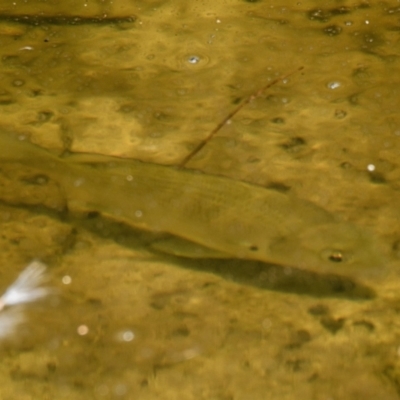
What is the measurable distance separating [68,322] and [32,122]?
100 cm

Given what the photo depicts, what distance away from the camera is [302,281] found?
2.02 metres

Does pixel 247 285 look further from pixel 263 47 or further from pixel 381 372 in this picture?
pixel 263 47

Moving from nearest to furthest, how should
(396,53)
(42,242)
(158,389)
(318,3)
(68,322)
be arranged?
(158,389) < (68,322) < (42,242) < (396,53) < (318,3)

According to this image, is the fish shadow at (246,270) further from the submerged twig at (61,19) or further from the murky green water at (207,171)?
the submerged twig at (61,19)

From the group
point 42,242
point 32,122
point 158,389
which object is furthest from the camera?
point 32,122

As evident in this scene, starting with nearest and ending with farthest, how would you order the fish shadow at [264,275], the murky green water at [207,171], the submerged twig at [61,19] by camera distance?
the murky green water at [207,171] < the fish shadow at [264,275] < the submerged twig at [61,19]

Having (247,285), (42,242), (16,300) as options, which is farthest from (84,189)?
(247,285)

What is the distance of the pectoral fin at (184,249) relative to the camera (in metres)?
2.11

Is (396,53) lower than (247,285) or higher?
higher

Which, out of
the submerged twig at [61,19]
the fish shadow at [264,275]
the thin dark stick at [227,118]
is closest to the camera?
the fish shadow at [264,275]

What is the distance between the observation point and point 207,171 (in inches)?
93.5

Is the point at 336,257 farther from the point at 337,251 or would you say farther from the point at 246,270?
the point at 246,270

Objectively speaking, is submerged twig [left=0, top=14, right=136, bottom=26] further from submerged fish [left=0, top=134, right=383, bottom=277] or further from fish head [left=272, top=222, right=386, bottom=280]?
fish head [left=272, top=222, right=386, bottom=280]

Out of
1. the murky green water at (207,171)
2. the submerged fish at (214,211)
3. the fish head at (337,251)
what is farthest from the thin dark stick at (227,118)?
the fish head at (337,251)
